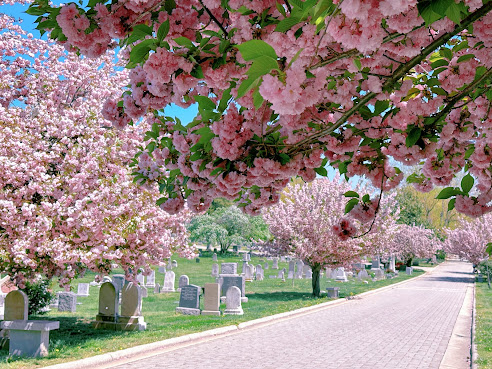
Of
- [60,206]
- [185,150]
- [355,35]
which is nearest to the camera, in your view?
[355,35]

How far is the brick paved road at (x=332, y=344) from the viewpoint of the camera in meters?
8.98

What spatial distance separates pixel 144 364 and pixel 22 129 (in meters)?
6.39

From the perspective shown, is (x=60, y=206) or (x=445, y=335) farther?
(x=445, y=335)

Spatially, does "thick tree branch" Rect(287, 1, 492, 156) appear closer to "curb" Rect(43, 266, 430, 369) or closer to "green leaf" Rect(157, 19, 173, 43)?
"green leaf" Rect(157, 19, 173, 43)

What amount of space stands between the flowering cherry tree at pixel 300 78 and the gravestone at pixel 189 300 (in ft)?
39.4

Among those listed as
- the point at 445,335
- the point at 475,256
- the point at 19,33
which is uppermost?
the point at 19,33

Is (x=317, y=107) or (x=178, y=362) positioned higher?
(x=317, y=107)

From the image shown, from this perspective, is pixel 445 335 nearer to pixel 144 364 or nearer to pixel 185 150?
pixel 144 364

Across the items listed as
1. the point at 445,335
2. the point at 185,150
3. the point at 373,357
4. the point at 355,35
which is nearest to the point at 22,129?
the point at 185,150

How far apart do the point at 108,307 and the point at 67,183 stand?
4733 millimetres

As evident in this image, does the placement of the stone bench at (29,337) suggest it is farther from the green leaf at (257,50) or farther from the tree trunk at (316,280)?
the tree trunk at (316,280)

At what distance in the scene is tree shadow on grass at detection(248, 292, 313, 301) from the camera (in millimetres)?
21877

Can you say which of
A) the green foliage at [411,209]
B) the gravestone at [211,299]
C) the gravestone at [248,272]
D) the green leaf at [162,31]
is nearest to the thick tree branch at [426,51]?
the green leaf at [162,31]

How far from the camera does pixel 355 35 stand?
1.85m
